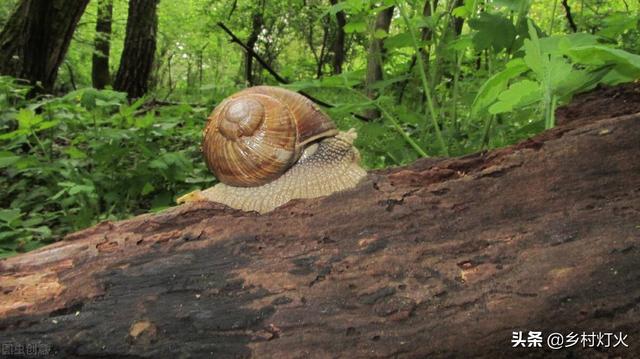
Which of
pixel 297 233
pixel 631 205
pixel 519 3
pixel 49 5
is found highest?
pixel 49 5

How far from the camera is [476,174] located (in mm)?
1870

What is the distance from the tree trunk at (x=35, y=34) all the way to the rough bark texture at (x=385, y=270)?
492 cm

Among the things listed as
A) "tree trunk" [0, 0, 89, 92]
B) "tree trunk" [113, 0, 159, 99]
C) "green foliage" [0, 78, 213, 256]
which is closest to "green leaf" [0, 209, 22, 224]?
"green foliage" [0, 78, 213, 256]

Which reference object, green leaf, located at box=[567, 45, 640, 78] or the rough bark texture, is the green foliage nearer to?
the rough bark texture

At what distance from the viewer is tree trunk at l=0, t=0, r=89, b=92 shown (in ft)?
19.1

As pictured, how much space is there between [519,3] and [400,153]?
53.5 inches

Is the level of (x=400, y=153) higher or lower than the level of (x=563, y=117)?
lower

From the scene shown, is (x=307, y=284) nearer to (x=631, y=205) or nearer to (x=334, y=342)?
(x=334, y=342)

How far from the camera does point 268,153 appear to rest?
2.25m

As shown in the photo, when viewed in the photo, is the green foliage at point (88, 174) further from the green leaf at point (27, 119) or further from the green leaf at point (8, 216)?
the green leaf at point (8, 216)

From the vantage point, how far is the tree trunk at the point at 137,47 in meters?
9.23

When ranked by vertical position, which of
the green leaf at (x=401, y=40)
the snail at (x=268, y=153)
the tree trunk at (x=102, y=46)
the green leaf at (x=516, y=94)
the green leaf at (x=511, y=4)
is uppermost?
the tree trunk at (x=102, y=46)

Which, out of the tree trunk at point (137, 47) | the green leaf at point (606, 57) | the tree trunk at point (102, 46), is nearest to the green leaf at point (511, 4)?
the green leaf at point (606, 57)

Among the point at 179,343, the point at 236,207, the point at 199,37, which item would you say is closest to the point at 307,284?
the point at 179,343
